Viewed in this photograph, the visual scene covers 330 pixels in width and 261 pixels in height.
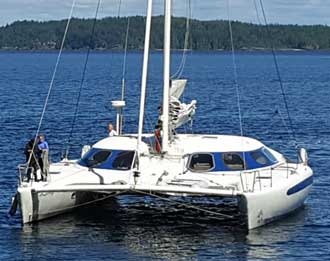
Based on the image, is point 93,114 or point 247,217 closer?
point 247,217

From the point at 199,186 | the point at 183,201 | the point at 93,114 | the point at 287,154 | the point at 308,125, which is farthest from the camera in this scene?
the point at 93,114

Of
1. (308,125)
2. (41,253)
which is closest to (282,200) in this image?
(41,253)

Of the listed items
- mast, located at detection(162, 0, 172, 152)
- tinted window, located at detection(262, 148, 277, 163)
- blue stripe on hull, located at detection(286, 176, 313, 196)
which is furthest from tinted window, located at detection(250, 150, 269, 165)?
mast, located at detection(162, 0, 172, 152)

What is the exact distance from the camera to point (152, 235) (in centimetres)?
3325

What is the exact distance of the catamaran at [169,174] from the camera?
3291 cm

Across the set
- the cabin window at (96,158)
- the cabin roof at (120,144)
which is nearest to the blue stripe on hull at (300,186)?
the cabin roof at (120,144)

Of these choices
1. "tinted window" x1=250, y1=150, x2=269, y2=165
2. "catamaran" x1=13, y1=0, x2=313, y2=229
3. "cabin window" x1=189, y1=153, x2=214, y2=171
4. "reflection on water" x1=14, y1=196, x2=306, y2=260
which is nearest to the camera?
"reflection on water" x1=14, y1=196, x2=306, y2=260

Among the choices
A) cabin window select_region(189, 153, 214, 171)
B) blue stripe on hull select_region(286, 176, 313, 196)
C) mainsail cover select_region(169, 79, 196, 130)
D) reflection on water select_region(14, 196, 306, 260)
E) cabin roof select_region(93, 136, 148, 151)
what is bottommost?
reflection on water select_region(14, 196, 306, 260)

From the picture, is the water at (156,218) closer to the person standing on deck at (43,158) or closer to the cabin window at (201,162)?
the person standing on deck at (43,158)

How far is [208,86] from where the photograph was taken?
11850cm

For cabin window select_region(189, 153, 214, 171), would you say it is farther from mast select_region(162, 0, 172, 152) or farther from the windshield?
the windshield

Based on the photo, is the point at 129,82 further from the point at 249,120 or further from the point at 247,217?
the point at 247,217

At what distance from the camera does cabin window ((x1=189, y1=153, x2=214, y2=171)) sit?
3522 centimetres

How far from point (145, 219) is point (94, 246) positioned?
4.44 metres
